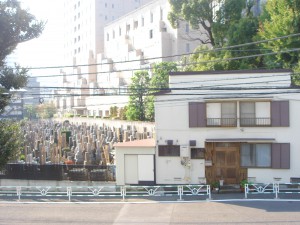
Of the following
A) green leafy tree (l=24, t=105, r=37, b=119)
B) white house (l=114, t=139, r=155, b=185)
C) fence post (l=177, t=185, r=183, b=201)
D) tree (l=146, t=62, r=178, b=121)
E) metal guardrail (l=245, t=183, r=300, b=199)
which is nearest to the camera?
fence post (l=177, t=185, r=183, b=201)

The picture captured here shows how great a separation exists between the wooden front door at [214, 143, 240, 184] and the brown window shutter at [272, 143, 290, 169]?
1806 mm

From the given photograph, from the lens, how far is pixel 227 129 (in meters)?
22.1

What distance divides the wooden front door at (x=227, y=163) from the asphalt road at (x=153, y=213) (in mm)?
3009

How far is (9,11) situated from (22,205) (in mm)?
11858

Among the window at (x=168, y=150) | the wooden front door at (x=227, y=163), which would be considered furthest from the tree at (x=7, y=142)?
the wooden front door at (x=227, y=163)

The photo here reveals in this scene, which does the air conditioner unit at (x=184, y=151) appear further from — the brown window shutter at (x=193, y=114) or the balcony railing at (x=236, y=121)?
the balcony railing at (x=236, y=121)

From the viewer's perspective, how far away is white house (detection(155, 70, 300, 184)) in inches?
853

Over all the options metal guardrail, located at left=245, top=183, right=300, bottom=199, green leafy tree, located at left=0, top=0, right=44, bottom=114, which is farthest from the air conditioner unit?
green leafy tree, located at left=0, top=0, right=44, bottom=114

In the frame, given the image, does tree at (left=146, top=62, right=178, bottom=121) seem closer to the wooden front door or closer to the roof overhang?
the wooden front door

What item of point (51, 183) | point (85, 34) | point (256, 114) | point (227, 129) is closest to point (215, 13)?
point (256, 114)

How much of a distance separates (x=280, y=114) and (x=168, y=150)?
19.3 ft

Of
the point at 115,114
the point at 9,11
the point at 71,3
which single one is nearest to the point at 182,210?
the point at 9,11

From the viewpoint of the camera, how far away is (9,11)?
375 inches

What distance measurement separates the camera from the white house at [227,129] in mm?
21656
